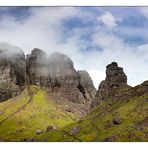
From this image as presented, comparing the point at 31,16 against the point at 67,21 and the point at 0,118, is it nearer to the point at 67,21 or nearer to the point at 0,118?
the point at 67,21

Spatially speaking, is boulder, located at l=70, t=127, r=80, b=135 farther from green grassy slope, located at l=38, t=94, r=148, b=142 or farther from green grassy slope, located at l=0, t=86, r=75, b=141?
green grassy slope, located at l=0, t=86, r=75, b=141

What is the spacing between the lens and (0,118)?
17700 cm

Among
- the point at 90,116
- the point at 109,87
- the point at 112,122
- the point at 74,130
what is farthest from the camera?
the point at 109,87

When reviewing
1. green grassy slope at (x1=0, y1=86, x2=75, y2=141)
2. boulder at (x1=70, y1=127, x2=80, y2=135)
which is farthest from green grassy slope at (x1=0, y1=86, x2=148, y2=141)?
boulder at (x1=70, y1=127, x2=80, y2=135)

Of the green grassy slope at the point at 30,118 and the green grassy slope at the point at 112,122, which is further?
the green grassy slope at the point at 30,118

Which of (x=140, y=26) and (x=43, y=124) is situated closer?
(x=140, y=26)

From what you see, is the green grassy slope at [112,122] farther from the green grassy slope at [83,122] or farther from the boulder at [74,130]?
the boulder at [74,130]

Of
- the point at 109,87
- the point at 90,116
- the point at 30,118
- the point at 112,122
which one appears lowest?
the point at 112,122

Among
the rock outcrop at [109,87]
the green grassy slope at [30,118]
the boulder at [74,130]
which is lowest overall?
the boulder at [74,130]

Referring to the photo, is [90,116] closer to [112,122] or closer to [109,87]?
[109,87]

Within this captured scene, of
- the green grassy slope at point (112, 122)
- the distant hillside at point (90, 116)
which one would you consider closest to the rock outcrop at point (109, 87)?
the distant hillside at point (90, 116)

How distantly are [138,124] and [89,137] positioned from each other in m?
14.1

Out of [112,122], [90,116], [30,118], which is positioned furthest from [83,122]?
[30,118]

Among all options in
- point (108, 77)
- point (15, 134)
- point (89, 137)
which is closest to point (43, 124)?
point (15, 134)
